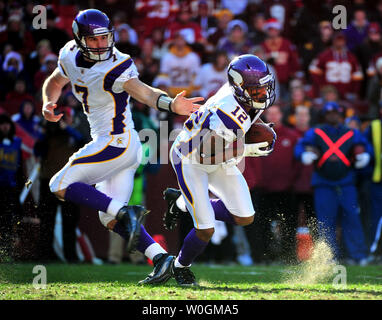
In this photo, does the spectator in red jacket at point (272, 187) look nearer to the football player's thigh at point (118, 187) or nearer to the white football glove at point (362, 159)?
the white football glove at point (362, 159)

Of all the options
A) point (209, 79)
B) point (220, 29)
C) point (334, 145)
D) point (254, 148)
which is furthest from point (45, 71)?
point (254, 148)

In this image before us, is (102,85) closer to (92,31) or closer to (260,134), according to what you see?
(92,31)

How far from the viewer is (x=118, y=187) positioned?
5660mm

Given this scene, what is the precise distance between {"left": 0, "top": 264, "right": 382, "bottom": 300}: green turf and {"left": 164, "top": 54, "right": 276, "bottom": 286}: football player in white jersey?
0.51 m

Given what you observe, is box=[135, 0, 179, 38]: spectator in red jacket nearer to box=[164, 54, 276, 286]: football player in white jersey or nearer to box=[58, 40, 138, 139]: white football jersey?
box=[58, 40, 138, 139]: white football jersey

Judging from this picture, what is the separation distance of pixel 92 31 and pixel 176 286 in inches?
85.2

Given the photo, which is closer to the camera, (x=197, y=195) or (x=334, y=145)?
(x=197, y=195)

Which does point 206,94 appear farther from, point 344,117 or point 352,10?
point 352,10

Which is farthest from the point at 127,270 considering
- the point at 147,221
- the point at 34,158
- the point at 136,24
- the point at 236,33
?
the point at 136,24

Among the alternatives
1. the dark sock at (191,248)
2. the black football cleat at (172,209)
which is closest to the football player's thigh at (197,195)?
the dark sock at (191,248)

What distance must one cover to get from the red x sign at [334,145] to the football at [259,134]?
311 cm

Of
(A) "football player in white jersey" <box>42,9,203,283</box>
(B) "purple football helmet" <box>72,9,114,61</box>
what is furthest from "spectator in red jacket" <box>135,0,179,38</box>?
(B) "purple football helmet" <box>72,9,114,61</box>

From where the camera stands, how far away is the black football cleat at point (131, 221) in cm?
511

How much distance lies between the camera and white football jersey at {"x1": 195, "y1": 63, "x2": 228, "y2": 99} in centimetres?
988
